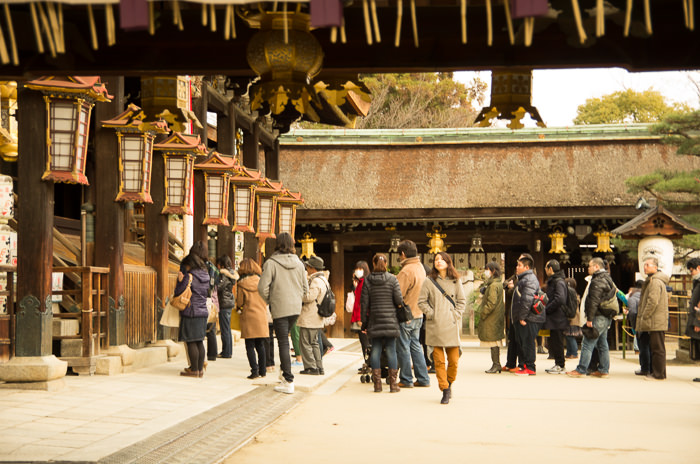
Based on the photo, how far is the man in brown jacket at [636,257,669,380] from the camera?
1346 cm

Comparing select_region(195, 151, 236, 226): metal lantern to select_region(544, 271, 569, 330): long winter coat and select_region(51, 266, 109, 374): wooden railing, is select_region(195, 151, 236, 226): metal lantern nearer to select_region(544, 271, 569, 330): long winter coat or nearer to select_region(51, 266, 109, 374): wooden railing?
select_region(51, 266, 109, 374): wooden railing

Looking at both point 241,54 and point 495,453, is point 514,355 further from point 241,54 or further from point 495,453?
point 241,54

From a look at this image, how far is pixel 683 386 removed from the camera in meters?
12.7

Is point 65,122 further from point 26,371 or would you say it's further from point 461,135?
point 461,135

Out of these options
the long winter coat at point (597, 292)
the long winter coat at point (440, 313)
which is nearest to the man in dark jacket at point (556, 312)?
the long winter coat at point (597, 292)

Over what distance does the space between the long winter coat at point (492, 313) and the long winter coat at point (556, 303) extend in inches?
40.6

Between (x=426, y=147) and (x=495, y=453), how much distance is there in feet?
72.3

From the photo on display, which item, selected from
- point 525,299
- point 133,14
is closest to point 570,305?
point 525,299

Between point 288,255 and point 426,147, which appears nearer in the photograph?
point 288,255

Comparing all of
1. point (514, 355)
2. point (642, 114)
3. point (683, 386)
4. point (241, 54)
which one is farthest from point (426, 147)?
point (241, 54)

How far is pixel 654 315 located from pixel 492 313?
2.47 meters

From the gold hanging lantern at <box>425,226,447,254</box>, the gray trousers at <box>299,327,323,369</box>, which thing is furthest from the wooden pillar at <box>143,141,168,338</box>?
the gold hanging lantern at <box>425,226,447,254</box>

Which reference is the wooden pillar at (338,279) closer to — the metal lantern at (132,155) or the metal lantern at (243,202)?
the metal lantern at (243,202)

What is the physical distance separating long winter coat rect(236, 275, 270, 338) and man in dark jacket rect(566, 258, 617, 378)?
4969 millimetres
